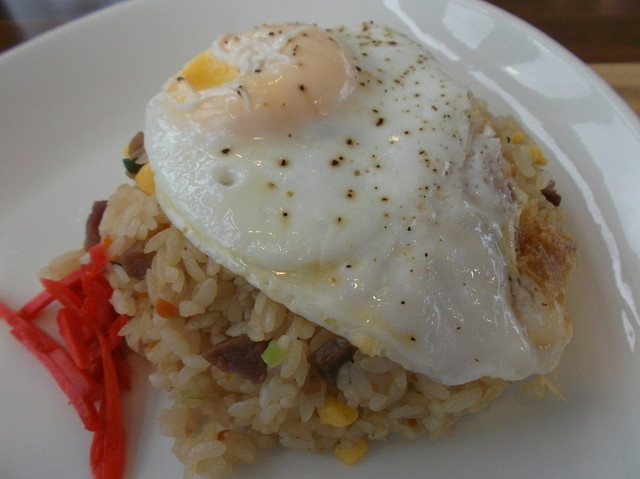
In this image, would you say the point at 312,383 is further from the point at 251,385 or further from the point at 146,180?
the point at 146,180

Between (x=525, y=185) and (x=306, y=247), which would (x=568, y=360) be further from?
(x=306, y=247)

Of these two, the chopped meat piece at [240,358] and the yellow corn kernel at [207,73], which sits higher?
the yellow corn kernel at [207,73]

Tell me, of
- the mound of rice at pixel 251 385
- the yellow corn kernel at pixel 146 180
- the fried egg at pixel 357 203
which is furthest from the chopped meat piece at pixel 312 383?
the yellow corn kernel at pixel 146 180

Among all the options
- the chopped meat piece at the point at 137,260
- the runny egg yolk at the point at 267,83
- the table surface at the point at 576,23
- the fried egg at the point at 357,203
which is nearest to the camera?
the fried egg at the point at 357,203

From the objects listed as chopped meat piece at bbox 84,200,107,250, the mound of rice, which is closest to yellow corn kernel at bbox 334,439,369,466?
the mound of rice

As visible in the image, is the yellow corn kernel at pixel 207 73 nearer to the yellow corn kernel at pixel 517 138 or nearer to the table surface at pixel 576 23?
the yellow corn kernel at pixel 517 138

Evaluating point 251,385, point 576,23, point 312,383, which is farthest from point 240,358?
point 576,23

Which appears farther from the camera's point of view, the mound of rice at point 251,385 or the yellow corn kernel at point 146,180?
the yellow corn kernel at point 146,180

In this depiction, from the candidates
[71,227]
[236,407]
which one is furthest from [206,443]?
[71,227]
